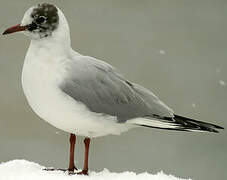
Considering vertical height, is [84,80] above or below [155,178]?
above

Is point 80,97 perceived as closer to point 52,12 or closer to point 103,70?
point 103,70

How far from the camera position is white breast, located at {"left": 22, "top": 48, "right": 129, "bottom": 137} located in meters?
1.88

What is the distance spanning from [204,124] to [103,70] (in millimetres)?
394

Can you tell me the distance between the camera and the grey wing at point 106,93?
193cm

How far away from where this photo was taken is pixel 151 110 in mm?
2004

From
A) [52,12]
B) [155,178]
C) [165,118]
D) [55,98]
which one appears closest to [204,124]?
[165,118]

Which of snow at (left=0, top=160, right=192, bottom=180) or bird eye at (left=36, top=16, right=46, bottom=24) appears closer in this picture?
bird eye at (left=36, top=16, right=46, bottom=24)

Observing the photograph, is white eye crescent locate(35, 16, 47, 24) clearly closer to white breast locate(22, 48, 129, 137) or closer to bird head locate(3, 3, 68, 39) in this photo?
bird head locate(3, 3, 68, 39)

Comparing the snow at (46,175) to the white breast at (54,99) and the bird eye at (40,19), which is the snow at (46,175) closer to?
the white breast at (54,99)

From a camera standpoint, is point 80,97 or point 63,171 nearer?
point 80,97

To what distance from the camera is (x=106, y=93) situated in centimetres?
196

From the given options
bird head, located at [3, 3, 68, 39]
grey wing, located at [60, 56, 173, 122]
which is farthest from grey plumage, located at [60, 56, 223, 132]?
bird head, located at [3, 3, 68, 39]

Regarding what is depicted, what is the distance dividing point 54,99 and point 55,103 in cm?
1

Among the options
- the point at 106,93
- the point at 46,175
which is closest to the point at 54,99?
the point at 106,93
